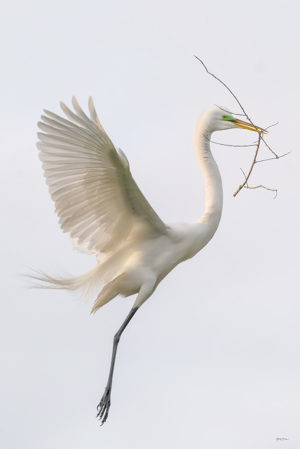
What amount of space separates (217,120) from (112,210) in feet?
4.73

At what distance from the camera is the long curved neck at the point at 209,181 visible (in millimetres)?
10055

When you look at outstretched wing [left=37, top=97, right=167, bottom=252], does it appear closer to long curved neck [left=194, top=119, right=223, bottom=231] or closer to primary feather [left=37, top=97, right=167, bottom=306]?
primary feather [left=37, top=97, right=167, bottom=306]

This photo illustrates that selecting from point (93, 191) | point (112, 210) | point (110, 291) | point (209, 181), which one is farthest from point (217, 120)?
point (110, 291)

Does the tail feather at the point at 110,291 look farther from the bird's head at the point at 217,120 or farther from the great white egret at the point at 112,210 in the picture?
the bird's head at the point at 217,120

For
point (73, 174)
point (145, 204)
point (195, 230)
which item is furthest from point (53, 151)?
point (195, 230)

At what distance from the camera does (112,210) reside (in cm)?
963

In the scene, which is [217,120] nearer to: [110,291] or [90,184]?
[90,184]

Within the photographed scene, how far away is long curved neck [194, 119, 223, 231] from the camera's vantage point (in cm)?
1005

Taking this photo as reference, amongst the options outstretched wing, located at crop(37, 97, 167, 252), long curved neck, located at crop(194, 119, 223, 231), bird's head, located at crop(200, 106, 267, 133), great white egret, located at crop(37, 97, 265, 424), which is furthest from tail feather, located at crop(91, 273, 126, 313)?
bird's head, located at crop(200, 106, 267, 133)

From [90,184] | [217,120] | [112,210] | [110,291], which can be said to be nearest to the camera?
[90,184]

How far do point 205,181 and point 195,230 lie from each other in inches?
20.5

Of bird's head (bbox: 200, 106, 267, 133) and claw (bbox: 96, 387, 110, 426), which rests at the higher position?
bird's head (bbox: 200, 106, 267, 133)

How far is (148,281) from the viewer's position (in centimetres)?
976

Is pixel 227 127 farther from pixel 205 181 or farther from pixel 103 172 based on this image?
pixel 103 172
